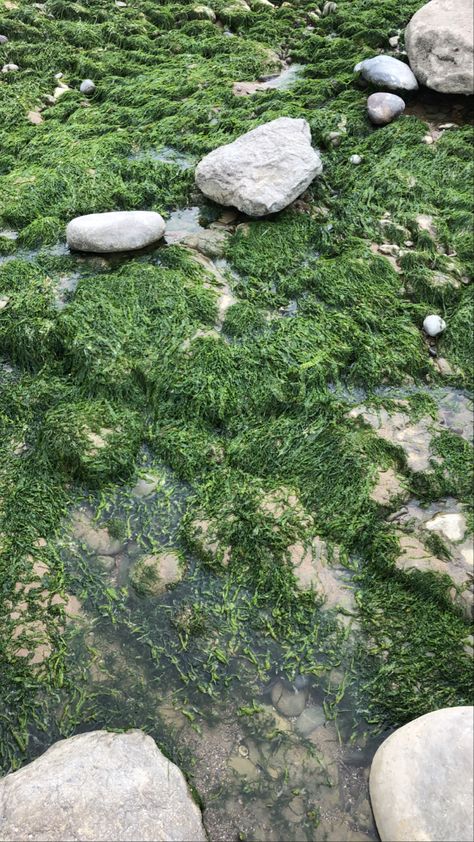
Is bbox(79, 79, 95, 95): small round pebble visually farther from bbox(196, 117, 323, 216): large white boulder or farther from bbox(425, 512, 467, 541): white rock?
bbox(425, 512, 467, 541): white rock

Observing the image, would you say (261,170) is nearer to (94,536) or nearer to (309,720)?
(94,536)

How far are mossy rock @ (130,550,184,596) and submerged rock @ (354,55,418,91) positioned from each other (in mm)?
5840

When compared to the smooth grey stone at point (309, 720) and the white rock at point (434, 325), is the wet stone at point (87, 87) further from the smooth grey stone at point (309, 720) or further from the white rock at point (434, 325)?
the smooth grey stone at point (309, 720)

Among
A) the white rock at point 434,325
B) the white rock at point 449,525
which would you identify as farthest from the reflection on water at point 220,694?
the white rock at point 434,325

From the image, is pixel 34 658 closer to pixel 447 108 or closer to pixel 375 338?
pixel 375 338

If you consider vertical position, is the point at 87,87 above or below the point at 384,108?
below

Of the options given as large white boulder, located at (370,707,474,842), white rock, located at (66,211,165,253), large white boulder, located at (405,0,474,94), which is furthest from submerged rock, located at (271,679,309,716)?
large white boulder, located at (405,0,474,94)

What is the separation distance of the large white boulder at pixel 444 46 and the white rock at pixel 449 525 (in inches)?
195

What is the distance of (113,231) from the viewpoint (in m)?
5.62

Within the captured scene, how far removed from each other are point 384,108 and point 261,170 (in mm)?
1875

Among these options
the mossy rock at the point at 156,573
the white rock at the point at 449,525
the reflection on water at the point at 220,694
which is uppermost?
the white rock at the point at 449,525

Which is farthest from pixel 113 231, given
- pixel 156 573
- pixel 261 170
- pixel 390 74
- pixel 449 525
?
pixel 449 525

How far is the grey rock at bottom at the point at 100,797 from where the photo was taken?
2.74 metres

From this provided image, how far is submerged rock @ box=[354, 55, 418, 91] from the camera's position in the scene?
22.2 feet
